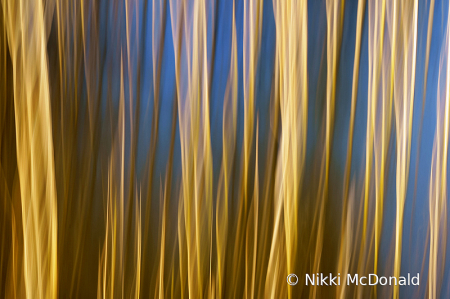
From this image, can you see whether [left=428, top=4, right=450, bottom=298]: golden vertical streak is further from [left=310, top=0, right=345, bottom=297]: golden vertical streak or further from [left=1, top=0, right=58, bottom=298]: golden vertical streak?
[left=1, top=0, right=58, bottom=298]: golden vertical streak

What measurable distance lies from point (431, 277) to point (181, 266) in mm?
532

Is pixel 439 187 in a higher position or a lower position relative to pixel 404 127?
lower

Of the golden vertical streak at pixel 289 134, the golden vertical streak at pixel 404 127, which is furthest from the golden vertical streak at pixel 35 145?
the golden vertical streak at pixel 404 127

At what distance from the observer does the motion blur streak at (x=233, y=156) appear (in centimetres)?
68

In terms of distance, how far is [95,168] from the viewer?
69 cm

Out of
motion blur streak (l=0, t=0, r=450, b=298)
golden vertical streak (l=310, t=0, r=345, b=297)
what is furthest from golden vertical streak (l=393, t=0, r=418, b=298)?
golden vertical streak (l=310, t=0, r=345, b=297)

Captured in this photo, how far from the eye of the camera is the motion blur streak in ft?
2.24

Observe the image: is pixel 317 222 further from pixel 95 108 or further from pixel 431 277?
pixel 95 108

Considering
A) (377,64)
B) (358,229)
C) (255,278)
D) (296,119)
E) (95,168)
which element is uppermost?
(377,64)

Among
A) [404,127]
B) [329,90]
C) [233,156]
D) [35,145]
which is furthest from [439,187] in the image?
[35,145]

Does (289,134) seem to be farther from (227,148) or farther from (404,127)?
(404,127)

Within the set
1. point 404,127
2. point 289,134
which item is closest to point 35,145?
point 289,134

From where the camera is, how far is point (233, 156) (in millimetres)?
687

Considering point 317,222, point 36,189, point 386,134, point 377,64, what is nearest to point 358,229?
point 317,222
